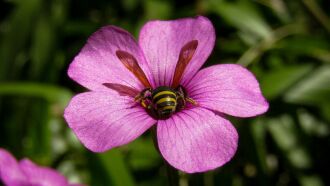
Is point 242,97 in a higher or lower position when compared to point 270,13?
higher

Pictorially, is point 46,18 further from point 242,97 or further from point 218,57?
point 242,97

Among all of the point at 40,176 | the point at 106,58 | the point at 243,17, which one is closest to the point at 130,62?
the point at 106,58

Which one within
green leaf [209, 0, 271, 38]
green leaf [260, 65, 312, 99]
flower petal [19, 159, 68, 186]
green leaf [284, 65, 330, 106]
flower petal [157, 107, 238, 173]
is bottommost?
green leaf [284, 65, 330, 106]

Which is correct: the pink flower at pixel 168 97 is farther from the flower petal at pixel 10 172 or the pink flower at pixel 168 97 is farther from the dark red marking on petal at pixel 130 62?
the flower petal at pixel 10 172

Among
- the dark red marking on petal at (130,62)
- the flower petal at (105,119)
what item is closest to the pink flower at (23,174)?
the flower petal at (105,119)

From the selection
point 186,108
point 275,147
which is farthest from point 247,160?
point 186,108

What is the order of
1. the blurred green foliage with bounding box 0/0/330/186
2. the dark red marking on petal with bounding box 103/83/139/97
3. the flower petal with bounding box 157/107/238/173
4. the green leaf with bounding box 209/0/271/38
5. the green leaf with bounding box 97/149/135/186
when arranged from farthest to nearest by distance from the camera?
the green leaf with bounding box 209/0/271/38, the blurred green foliage with bounding box 0/0/330/186, the green leaf with bounding box 97/149/135/186, the dark red marking on petal with bounding box 103/83/139/97, the flower petal with bounding box 157/107/238/173

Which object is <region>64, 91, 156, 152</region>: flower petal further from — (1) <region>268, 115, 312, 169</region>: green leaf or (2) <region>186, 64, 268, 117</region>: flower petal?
(1) <region>268, 115, 312, 169</region>: green leaf

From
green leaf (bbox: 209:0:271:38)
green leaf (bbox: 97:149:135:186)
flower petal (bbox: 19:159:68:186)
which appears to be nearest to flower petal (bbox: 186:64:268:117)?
flower petal (bbox: 19:159:68:186)
